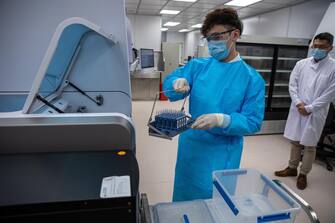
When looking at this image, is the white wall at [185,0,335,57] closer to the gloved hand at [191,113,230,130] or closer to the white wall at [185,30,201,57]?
the gloved hand at [191,113,230,130]

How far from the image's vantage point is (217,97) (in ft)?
3.84

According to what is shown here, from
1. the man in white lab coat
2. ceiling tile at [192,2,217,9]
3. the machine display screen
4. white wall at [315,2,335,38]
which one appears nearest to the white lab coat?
the man in white lab coat

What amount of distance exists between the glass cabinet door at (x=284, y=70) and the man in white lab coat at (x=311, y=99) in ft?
5.07

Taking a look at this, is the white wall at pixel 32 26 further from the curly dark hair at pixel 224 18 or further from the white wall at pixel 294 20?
the white wall at pixel 294 20

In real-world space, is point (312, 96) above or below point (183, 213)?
above

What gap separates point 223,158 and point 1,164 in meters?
0.94

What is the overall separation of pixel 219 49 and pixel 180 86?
0.29m

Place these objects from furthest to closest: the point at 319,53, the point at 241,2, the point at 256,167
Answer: the point at 241,2, the point at 256,167, the point at 319,53

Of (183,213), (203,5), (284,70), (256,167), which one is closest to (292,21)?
(203,5)

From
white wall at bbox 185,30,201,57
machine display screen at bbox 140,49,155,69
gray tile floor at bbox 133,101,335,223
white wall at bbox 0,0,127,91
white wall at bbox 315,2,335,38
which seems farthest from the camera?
white wall at bbox 185,30,201,57

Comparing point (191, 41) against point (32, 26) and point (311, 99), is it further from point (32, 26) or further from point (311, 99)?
point (32, 26)

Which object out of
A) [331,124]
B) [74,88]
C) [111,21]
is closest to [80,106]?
[74,88]

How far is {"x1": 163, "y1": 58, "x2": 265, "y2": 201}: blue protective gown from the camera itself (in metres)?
1.11

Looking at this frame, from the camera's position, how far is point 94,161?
2.10ft
